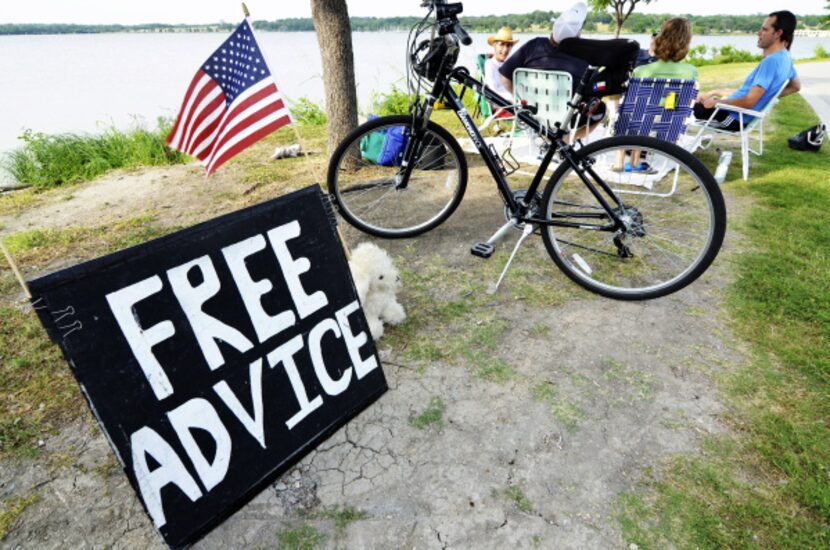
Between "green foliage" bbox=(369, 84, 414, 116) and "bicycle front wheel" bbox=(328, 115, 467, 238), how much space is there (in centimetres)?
307

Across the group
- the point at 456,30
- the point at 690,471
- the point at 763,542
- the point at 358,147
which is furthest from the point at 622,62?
the point at 763,542

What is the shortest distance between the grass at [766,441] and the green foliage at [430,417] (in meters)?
0.79

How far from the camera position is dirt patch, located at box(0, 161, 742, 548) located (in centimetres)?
164

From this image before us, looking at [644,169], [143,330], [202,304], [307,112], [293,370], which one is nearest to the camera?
[143,330]

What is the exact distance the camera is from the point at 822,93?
10133 millimetres

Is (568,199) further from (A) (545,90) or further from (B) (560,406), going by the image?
(B) (560,406)

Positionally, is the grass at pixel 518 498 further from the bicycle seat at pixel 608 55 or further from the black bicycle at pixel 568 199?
the bicycle seat at pixel 608 55

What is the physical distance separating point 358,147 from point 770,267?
4.04m

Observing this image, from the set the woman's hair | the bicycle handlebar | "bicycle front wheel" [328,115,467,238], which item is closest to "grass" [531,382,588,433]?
"bicycle front wheel" [328,115,467,238]

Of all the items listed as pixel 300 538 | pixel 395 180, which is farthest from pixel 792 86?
pixel 300 538

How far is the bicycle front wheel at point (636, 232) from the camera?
2.54 metres

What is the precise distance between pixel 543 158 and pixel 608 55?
1.51 metres

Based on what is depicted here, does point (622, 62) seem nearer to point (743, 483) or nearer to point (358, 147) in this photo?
point (358, 147)

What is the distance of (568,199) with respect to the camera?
4363 millimetres
